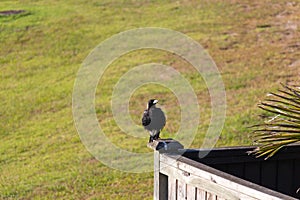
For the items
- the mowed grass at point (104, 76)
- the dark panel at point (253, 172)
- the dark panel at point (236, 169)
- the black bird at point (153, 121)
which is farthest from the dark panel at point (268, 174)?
the mowed grass at point (104, 76)

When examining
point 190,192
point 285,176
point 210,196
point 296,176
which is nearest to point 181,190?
point 190,192

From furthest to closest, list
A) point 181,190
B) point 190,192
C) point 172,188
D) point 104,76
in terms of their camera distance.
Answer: point 104,76
point 172,188
point 181,190
point 190,192

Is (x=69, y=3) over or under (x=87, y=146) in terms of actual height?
over

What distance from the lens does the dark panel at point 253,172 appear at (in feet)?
20.2

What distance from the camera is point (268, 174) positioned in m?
6.24

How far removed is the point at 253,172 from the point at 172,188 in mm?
704

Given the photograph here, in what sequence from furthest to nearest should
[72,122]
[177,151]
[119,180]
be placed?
[72,122] → [119,180] → [177,151]

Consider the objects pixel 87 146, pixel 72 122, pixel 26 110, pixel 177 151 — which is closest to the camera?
pixel 177 151

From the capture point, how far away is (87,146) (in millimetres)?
13562

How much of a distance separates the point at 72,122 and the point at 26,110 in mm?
1469

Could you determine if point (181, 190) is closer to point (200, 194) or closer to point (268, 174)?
point (200, 194)

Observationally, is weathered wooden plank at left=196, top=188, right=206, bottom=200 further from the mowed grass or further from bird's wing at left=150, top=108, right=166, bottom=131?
the mowed grass

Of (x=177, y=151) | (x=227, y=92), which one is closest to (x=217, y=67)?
(x=227, y=92)

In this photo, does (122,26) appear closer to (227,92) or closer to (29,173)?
(227,92)
